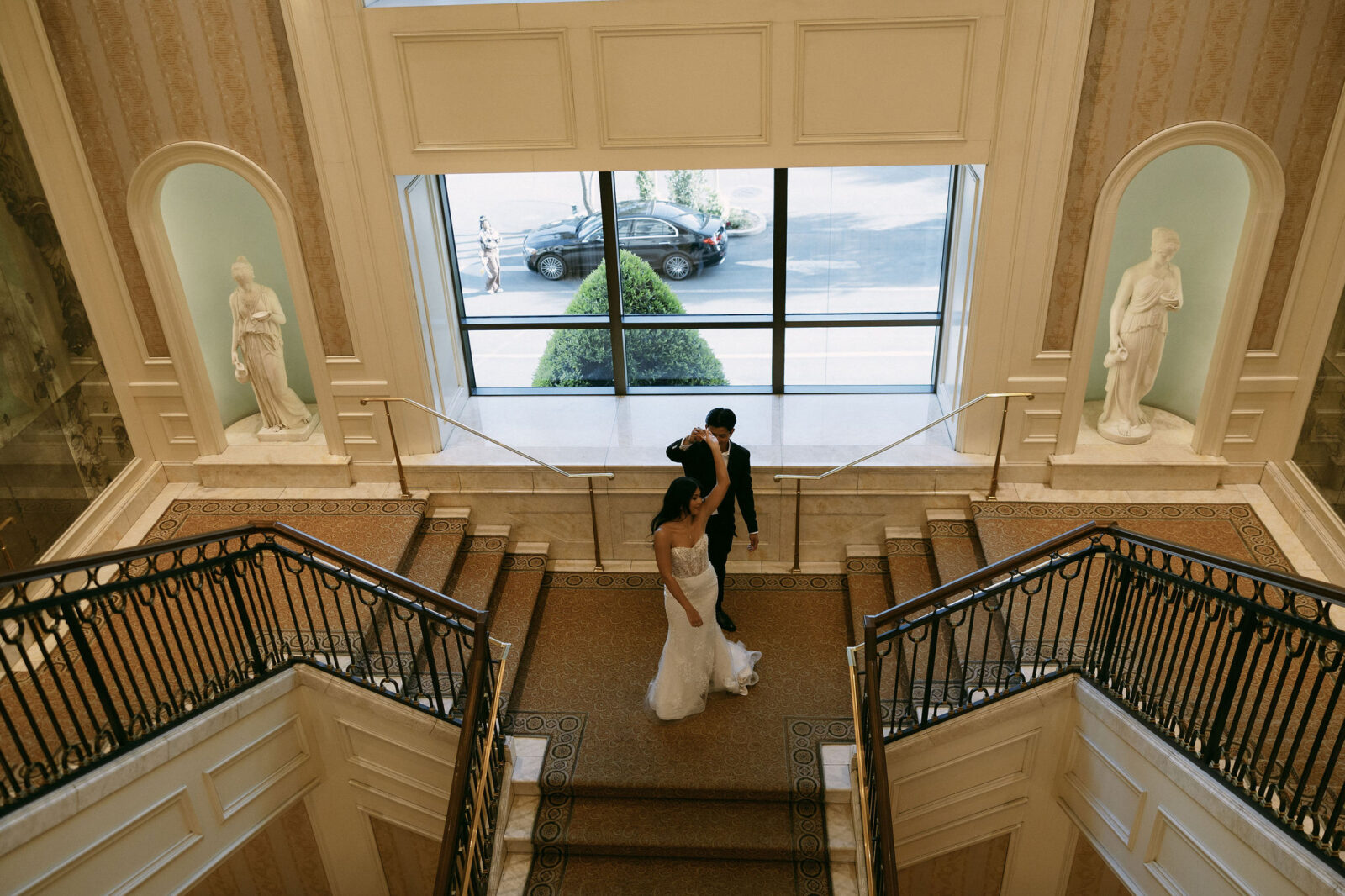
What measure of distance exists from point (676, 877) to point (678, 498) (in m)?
2.04

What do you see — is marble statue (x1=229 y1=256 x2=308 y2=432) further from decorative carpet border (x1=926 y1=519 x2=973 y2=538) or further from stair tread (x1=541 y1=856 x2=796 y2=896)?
decorative carpet border (x1=926 y1=519 x2=973 y2=538)

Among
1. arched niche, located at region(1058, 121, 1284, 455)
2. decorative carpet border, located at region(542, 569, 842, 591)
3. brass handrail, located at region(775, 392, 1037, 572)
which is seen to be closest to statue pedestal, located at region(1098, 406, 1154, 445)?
arched niche, located at region(1058, 121, 1284, 455)

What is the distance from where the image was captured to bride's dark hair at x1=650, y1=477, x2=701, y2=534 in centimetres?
489

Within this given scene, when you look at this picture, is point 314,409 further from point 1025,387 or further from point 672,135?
point 1025,387

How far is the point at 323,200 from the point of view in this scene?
6.37 meters

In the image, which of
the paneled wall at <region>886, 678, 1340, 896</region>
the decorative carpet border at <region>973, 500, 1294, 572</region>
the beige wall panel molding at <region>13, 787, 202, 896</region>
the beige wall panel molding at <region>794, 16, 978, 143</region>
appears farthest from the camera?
the decorative carpet border at <region>973, 500, 1294, 572</region>

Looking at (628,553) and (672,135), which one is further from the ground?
(672,135)

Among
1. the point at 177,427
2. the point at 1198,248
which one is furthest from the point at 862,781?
the point at 177,427

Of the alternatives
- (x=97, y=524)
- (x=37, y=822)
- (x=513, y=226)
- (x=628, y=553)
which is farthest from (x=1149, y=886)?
(x=97, y=524)

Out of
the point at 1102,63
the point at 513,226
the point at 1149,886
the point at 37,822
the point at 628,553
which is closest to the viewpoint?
the point at 37,822

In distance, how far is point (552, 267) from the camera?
783cm

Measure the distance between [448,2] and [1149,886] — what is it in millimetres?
6488

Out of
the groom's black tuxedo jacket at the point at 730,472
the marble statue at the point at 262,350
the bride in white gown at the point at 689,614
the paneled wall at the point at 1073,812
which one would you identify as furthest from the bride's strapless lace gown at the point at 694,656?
the marble statue at the point at 262,350

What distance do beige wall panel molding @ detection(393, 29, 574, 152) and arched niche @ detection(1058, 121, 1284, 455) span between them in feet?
11.9
